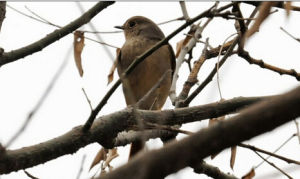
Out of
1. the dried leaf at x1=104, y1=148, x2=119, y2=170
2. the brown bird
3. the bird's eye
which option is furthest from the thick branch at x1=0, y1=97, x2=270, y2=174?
the bird's eye

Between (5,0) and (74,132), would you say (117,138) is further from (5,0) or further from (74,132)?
(5,0)

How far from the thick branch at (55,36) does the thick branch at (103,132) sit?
0.64 metres

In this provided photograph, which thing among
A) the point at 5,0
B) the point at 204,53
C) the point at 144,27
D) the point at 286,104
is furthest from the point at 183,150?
the point at 144,27

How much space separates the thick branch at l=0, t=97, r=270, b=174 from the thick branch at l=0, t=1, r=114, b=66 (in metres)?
0.64

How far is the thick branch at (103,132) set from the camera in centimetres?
275

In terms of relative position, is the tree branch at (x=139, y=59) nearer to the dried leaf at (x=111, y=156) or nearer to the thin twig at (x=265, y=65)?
the dried leaf at (x=111, y=156)

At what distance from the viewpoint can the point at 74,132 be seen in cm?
291

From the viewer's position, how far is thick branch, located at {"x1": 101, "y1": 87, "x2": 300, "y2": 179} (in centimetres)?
133

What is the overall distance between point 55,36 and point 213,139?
2.13 m

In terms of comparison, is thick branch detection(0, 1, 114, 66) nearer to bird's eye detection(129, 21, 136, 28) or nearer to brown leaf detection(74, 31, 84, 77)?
brown leaf detection(74, 31, 84, 77)

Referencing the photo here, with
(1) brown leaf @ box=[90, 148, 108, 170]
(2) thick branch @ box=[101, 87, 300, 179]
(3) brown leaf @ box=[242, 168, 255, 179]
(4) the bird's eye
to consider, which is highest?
(2) thick branch @ box=[101, 87, 300, 179]

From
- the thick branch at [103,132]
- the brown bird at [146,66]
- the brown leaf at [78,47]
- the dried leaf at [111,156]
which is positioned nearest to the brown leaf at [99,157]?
the dried leaf at [111,156]

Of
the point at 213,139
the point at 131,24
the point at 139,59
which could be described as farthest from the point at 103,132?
the point at 131,24

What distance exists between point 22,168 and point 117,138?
809 mm
